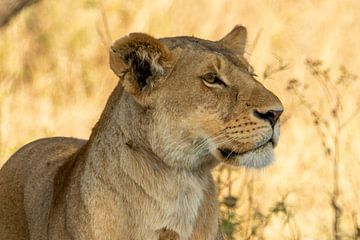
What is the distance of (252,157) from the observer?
491 cm

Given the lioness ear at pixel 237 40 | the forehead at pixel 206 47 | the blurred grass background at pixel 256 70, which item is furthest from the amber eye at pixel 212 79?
the blurred grass background at pixel 256 70

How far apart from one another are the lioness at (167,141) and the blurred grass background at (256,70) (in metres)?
2.67

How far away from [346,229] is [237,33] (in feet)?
8.01

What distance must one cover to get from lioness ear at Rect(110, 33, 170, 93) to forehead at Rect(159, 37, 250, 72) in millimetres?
128

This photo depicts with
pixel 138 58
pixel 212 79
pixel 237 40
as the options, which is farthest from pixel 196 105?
pixel 237 40

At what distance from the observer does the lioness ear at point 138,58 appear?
16.1 feet

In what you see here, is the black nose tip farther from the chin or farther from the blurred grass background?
the blurred grass background

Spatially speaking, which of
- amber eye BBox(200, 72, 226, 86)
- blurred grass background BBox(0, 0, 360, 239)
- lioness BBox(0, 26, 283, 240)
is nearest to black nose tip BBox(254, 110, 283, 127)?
lioness BBox(0, 26, 283, 240)

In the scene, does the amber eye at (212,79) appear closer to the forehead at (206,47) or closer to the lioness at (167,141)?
the lioness at (167,141)

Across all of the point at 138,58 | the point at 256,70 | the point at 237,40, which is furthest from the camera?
the point at 256,70

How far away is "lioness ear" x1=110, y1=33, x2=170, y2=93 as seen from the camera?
4.90 m

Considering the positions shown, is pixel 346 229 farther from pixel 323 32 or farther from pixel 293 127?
pixel 323 32

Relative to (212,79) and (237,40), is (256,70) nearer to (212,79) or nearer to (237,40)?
(237,40)

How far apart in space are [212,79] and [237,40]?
62 centimetres
